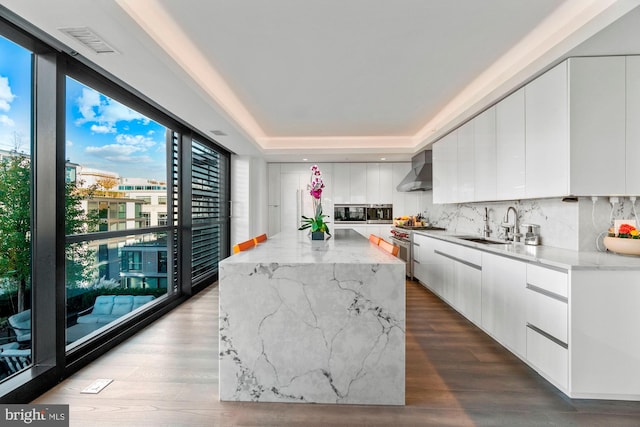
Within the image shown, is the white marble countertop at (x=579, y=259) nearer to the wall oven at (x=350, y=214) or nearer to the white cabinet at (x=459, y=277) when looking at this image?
the white cabinet at (x=459, y=277)

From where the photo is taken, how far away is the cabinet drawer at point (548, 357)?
194cm

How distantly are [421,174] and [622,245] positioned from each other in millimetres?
3311

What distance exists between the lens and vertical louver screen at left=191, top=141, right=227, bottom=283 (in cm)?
450

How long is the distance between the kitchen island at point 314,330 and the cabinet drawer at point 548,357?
1.05 metres

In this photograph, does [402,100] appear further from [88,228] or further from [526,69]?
[88,228]

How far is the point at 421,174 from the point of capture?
5.29 metres

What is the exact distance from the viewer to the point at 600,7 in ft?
6.24

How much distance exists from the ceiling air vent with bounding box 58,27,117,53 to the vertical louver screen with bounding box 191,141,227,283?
2.29 m

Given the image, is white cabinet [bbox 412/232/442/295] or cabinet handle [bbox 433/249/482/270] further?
white cabinet [bbox 412/232/442/295]

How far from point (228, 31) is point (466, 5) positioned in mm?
1689

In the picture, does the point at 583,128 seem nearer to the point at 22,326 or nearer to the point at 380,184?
the point at 22,326

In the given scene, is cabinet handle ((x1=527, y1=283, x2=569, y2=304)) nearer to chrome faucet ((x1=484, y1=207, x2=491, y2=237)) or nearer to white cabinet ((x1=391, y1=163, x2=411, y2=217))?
chrome faucet ((x1=484, y1=207, x2=491, y2=237))

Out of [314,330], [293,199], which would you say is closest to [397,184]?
[293,199]

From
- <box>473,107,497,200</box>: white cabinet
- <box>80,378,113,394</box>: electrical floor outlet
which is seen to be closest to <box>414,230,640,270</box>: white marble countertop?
<box>473,107,497,200</box>: white cabinet
